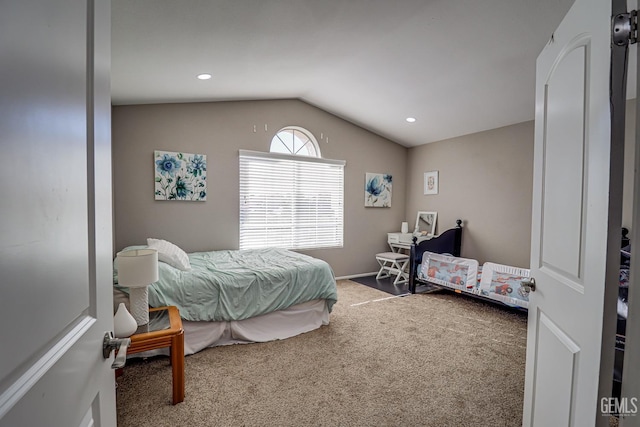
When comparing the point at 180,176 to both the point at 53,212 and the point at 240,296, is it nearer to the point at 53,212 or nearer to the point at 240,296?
the point at 240,296

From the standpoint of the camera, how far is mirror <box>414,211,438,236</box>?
16.7 ft

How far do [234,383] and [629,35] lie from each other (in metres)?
2.50

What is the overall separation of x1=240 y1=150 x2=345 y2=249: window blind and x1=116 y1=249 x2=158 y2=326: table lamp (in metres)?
2.27

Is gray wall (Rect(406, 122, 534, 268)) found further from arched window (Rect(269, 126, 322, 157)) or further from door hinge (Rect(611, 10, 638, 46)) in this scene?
door hinge (Rect(611, 10, 638, 46))

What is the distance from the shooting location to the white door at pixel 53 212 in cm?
40

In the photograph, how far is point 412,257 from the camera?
4.28 metres

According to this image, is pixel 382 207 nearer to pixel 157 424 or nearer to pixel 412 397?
pixel 412 397

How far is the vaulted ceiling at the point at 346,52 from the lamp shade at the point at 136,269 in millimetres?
1426

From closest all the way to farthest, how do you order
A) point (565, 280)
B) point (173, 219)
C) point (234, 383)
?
point (565, 280) → point (234, 383) → point (173, 219)

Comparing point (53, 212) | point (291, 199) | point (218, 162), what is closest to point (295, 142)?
point (291, 199)

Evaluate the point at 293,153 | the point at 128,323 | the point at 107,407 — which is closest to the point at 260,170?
the point at 293,153

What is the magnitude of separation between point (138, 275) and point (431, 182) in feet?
15.1

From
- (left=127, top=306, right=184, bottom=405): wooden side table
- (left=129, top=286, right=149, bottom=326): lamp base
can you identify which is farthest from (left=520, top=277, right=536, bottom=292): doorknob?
(left=129, top=286, right=149, bottom=326): lamp base

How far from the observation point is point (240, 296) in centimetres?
261
